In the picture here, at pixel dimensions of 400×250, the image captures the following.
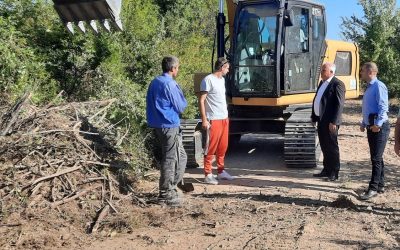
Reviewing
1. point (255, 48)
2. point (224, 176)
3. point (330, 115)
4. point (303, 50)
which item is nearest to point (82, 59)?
point (255, 48)

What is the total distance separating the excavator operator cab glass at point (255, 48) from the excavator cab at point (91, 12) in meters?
4.68

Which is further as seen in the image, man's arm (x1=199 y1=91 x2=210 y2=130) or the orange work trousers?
the orange work trousers

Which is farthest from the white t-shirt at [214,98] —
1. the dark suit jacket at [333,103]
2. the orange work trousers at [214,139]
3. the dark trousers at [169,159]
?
the dark suit jacket at [333,103]

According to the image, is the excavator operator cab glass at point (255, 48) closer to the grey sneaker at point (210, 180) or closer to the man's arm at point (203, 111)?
the man's arm at point (203, 111)

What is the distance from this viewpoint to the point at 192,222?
571cm

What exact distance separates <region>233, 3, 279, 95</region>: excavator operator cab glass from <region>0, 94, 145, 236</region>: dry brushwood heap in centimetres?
315

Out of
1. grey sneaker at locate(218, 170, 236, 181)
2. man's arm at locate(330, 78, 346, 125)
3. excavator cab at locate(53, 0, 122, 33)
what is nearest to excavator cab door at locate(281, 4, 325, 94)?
man's arm at locate(330, 78, 346, 125)

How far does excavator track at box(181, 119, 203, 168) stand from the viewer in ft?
29.2

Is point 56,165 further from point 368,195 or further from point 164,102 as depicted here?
point 368,195

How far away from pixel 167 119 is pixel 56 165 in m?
1.43

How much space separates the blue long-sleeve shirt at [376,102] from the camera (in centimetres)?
679

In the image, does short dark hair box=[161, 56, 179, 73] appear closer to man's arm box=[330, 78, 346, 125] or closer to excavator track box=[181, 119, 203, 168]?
excavator track box=[181, 119, 203, 168]

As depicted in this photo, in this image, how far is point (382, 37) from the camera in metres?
23.4

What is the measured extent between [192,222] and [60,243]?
145cm
